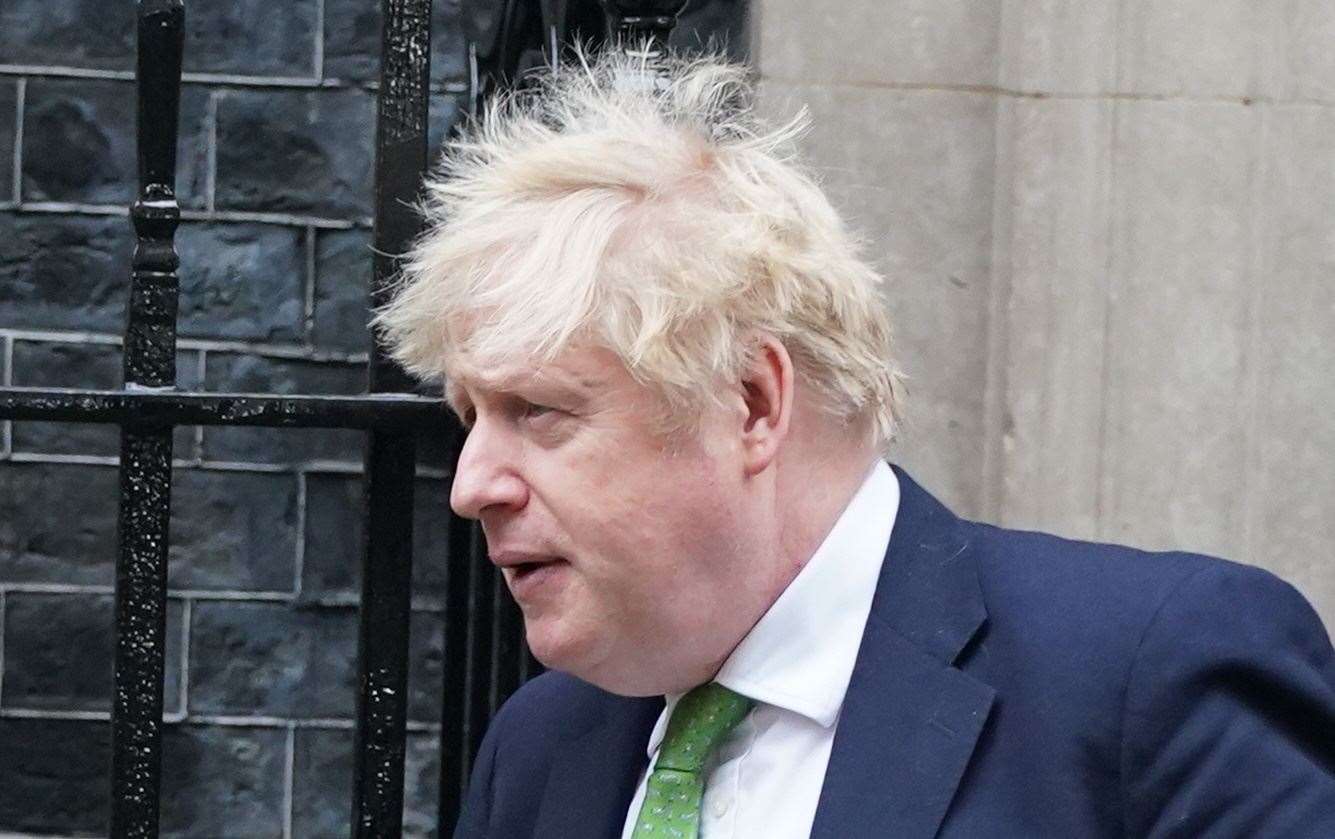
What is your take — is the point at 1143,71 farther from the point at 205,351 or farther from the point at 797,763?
the point at 205,351

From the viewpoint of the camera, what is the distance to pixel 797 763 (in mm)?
2020

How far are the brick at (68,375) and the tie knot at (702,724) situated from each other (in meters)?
2.75

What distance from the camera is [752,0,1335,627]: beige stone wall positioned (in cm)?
267

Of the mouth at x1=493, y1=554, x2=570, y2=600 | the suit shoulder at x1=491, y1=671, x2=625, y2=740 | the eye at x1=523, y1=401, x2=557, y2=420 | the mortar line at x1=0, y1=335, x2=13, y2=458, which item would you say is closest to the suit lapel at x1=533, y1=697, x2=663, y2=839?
the suit shoulder at x1=491, y1=671, x2=625, y2=740

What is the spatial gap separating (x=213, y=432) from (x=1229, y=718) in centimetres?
317

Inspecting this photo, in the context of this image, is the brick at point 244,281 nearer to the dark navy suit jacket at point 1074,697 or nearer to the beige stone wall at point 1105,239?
the beige stone wall at point 1105,239

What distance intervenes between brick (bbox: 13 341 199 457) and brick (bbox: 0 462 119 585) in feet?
0.15

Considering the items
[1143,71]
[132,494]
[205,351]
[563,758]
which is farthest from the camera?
[205,351]

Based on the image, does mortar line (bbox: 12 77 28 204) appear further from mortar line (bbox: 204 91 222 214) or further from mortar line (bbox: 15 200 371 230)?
mortar line (bbox: 204 91 222 214)

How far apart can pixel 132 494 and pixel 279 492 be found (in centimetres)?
231

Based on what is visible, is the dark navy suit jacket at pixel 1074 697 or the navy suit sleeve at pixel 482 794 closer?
the dark navy suit jacket at pixel 1074 697

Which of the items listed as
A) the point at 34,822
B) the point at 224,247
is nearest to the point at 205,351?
the point at 224,247

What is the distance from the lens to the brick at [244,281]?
4648 millimetres

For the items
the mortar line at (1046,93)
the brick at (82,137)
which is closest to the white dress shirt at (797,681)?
the mortar line at (1046,93)
